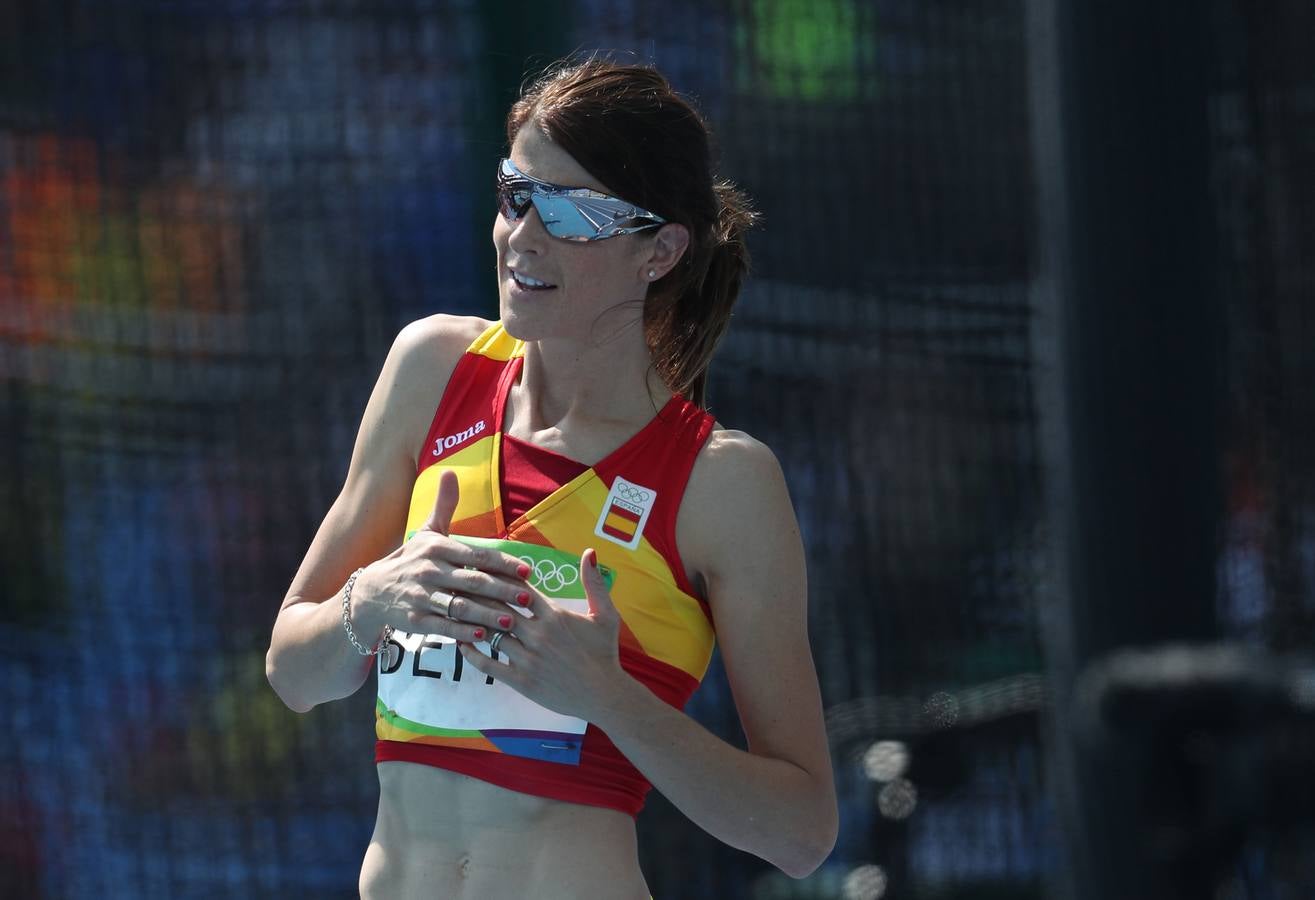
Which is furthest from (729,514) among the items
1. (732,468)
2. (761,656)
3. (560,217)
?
(560,217)

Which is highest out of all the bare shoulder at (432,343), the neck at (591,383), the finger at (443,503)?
the bare shoulder at (432,343)

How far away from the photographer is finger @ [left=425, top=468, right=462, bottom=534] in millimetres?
2043

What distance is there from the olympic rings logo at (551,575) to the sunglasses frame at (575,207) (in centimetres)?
42

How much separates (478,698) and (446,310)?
215 centimetres

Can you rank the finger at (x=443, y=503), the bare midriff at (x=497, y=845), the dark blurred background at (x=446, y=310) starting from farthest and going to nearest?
the dark blurred background at (x=446, y=310) → the bare midriff at (x=497, y=845) → the finger at (x=443, y=503)

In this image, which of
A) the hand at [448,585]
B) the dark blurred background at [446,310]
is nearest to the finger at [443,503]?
the hand at [448,585]

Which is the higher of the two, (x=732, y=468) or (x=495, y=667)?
(x=732, y=468)

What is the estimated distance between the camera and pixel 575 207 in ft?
7.23

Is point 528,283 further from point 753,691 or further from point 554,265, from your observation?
point 753,691

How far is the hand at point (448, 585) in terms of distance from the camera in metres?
1.95

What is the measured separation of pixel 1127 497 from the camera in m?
1.18

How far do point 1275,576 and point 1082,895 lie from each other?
2344 mm

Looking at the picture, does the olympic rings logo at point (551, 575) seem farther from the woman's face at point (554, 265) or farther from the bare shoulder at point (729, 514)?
the woman's face at point (554, 265)

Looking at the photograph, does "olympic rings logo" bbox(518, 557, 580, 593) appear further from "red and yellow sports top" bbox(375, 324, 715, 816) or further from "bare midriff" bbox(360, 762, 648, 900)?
"bare midriff" bbox(360, 762, 648, 900)
